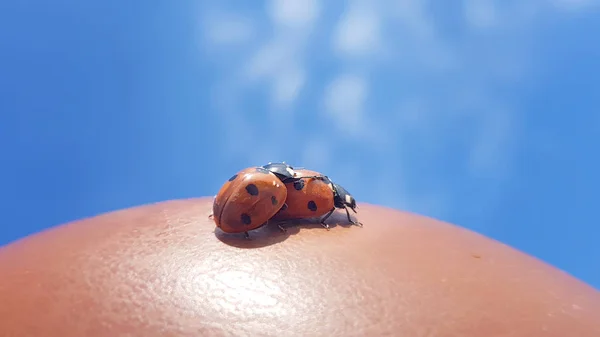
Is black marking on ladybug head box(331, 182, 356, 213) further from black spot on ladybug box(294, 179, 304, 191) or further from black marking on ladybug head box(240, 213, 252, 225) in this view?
black marking on ladybug head box(240, 213, 252, 225)

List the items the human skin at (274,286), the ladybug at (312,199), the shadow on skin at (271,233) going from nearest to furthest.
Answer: the human skin at (274,286) → the shadow on skin at (271,233) → the ladybug at (312,199)

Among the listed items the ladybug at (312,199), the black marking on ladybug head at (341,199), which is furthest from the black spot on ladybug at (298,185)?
the black marking on ladybug head at (341,199)

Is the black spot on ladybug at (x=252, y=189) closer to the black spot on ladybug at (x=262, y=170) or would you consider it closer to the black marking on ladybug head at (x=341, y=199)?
the black spot on ladybug at (x=262, y=170)

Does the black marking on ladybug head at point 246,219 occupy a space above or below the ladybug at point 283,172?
below

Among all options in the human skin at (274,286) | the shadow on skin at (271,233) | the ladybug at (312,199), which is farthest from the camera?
the ladybug at (312,199)

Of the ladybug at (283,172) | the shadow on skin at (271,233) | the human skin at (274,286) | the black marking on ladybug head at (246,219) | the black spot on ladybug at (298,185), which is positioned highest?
the ladybug at (283,172)

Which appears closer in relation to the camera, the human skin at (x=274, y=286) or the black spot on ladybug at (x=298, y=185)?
the human skin at (x=274, y=286)

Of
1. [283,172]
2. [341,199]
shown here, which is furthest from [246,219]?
[341,199]
